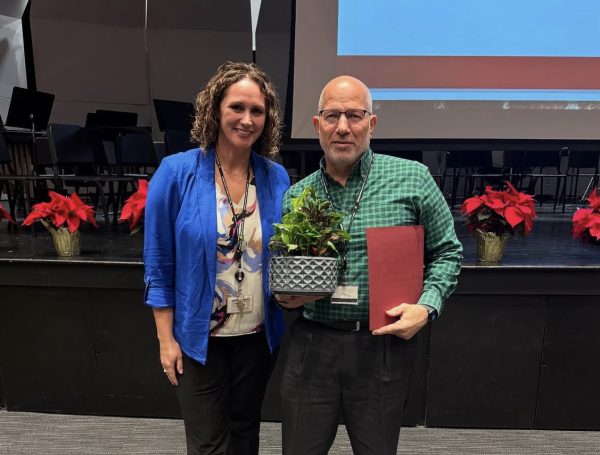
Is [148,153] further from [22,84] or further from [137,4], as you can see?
[22,84]

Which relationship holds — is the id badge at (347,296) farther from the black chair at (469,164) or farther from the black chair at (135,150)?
the black chair at (469,164)

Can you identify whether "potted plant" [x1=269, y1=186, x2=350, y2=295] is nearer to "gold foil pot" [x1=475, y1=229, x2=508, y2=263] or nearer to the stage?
the stage

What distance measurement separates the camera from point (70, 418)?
2146 mm

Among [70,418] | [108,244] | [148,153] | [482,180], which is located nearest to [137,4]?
[148,153]

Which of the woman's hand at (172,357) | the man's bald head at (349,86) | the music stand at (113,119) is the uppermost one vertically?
the music stand at (113,119)

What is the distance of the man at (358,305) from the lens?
3.29ft

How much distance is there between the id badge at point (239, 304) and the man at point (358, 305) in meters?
0.16

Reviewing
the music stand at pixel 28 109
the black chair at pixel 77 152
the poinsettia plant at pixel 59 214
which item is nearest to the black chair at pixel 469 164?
the black chair at pixel 77 152

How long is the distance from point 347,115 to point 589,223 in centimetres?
186

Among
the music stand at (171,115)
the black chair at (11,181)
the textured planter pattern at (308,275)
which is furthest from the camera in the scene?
the music stand at (171,115)

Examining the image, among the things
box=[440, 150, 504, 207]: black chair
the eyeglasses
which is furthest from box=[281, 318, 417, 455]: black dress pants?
box=[440, 150, 504, 207]: black chair

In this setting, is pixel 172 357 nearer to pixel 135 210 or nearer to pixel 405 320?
pixel 405 320

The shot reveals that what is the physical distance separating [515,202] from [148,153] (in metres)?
3.76

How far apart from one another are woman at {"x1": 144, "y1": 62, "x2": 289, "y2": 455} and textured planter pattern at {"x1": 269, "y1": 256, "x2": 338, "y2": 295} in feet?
0.90
